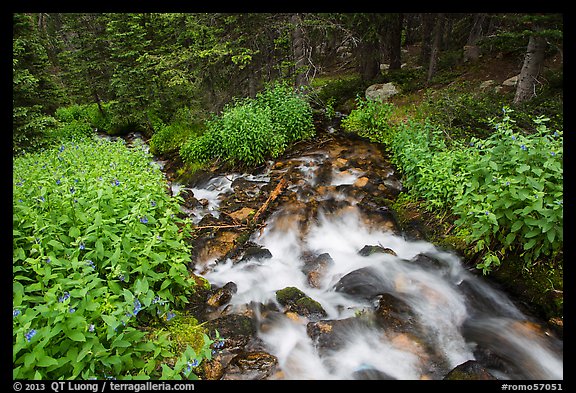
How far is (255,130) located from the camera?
923 centimetres

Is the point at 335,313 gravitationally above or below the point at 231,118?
below

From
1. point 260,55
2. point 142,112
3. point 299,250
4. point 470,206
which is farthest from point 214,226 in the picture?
point 142,112

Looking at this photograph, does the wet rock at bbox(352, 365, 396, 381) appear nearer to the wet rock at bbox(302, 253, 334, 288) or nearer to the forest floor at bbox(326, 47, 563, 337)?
the wet rock at bbox(302, 253, 334, 288)

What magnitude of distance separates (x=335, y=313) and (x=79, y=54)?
17.8 meters

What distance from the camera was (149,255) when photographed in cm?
395

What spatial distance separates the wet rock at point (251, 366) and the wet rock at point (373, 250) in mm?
2504

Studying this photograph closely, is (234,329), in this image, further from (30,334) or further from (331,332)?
(30,334)

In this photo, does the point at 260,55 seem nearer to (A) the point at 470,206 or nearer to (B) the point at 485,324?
(A) the point at 470,206

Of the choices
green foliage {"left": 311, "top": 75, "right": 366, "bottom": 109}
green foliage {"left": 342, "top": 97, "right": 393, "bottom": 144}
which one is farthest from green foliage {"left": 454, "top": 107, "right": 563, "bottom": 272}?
green foliage {"left": 311, "top": 75, "right": 366, "bottom": 109}

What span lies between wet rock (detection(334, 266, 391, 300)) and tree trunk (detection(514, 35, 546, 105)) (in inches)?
229

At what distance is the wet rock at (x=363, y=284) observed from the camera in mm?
4867

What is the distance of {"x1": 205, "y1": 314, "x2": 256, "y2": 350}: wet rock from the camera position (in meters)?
4.03

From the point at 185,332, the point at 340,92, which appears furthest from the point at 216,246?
the point at 340,92
